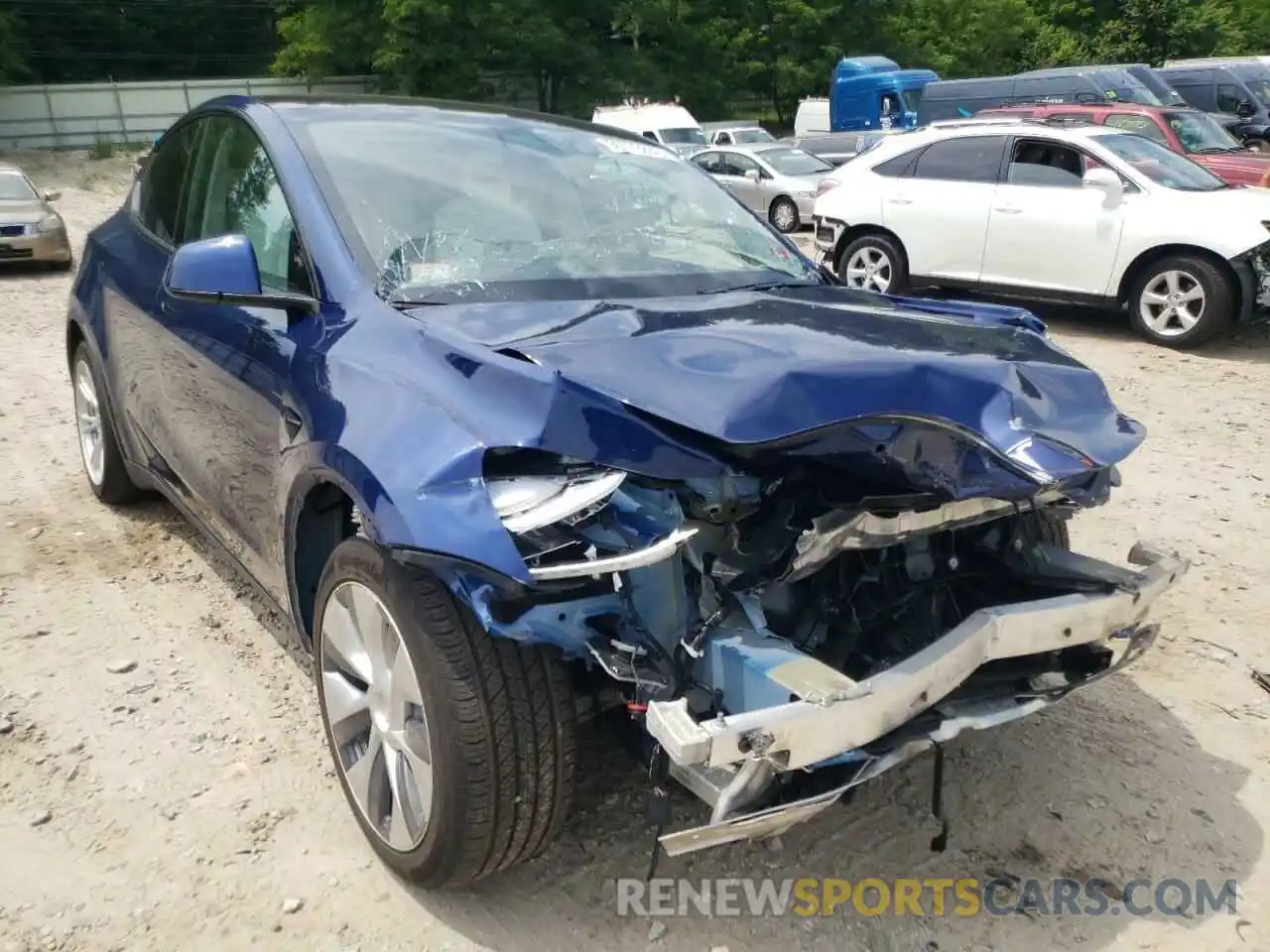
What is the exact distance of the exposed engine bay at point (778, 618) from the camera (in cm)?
200

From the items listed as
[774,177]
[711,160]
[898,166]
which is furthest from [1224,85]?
[898,166]

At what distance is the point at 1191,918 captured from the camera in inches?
97.4

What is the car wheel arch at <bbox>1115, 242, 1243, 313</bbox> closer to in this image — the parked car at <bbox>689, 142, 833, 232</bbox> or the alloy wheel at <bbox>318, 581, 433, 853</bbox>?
the alloy wheel at <bbox>318, 581, 433, 853</bbox>

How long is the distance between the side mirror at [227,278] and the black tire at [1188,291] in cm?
756

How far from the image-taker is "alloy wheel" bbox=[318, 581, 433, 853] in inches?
90.9

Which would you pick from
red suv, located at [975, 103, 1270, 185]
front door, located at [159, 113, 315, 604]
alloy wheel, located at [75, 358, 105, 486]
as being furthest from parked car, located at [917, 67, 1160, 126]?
front door, located at [159, 113, 315, 604]

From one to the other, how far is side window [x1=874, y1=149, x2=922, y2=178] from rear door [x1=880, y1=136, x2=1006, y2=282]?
5cm

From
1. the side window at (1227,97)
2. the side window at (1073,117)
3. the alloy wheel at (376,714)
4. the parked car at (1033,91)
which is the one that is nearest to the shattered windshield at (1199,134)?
the side window at (1073,117)

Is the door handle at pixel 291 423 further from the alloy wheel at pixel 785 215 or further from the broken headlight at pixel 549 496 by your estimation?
the alloy wheel at pixel 785 215

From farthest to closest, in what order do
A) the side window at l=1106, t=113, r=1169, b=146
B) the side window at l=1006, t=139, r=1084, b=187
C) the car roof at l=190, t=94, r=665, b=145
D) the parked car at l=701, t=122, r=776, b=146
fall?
the parked car at l=701, t=122, r=776, b=146
the side window at l=1106, t=113, r=1169, b=146
the side window at l=1006, t=139, r=1084, b=187
the car roof at l=190, t=94, r=665, b=145

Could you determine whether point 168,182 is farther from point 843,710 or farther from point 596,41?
point 596,41

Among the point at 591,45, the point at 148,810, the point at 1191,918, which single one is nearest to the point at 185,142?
the point at 148,810

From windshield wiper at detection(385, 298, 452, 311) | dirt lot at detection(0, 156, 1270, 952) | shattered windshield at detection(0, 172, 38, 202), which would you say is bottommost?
dirt lot at detection(0, 156, 1270, 952)

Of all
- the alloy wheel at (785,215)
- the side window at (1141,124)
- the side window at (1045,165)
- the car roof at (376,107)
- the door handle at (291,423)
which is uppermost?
the car roof at (376,107)
